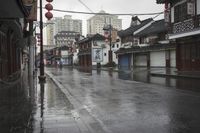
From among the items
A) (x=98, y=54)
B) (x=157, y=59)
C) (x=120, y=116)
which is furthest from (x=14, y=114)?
(x=98, y=54)

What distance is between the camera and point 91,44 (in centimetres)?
8950

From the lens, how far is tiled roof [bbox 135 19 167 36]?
56119 mm

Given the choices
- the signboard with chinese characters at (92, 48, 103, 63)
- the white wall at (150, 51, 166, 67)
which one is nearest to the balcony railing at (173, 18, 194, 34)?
the white wall at (150, 51, 166, 67)

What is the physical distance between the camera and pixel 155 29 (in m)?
58.8

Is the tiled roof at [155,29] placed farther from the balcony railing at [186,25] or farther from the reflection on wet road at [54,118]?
the reflection on wet road at [54,118]

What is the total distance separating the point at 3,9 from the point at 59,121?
4.32 metres

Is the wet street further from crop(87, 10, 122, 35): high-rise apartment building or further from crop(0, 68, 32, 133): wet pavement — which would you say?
crop(87, 10, 122, 35): high-rise apartment building

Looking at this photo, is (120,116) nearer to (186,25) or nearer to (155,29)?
(186,25)

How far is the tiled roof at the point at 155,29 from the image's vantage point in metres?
56.1

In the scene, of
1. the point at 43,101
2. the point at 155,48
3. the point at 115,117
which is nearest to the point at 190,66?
Result: the point at 155,48

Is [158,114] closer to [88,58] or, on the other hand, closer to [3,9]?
[3,9]

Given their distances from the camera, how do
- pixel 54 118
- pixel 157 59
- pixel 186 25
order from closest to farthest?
1. pixel 54 118
2. pixel 186 25
3. pixel 157 59

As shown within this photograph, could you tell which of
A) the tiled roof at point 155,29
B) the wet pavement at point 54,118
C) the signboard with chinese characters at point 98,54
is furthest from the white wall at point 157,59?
the wet pavement at point 54,118

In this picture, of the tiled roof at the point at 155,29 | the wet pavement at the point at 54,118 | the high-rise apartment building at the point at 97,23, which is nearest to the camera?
the wet pavement at the point at 54,118
